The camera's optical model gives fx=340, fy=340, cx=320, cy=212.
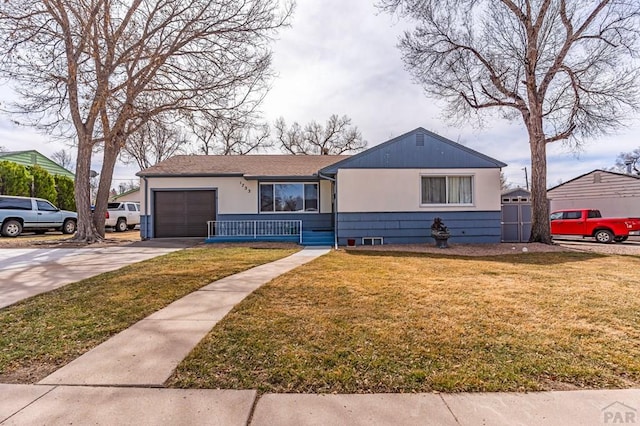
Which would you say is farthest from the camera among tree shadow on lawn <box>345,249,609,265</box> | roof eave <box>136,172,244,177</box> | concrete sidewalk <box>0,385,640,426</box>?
roof eave <box>136,172,244,177</box>

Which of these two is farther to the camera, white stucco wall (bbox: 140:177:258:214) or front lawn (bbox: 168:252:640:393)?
white stucco wall (bbox: 140:177:258:214)

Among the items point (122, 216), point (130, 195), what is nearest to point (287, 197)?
point (122, 216)

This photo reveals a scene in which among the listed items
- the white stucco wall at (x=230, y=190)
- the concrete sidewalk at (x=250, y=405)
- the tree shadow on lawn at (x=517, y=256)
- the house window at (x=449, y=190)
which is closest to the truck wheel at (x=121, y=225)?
the white stucco wall at (x=230, y=190)

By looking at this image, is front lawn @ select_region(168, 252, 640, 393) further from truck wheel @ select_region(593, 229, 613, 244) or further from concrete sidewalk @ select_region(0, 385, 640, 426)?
truck wheel @ select_region(593, 229, 613, 244)

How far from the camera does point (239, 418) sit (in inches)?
85.5

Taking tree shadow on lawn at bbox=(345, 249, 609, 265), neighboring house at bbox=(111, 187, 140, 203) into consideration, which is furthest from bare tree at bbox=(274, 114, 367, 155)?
tree shadow on lawn at bbox=(345, 249, 609, 265)

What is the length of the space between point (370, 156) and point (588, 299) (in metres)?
8.56

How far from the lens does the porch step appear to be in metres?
13.1

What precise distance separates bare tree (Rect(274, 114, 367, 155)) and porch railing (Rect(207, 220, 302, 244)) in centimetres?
2138

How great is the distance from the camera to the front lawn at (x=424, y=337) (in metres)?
2.65

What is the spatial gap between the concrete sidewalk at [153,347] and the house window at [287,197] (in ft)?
31.2

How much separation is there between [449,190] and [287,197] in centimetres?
655

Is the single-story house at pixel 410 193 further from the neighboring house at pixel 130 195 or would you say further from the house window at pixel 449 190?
the neighboring house at pixel 130 195

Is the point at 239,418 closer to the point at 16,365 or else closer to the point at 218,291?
the point at 16,365
